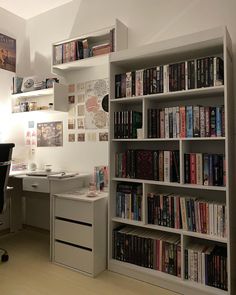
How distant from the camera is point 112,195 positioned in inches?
86.0

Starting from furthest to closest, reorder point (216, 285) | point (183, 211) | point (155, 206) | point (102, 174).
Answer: point (102, 174) → point (155, 206) → point (183, 211) → point (216, 285)

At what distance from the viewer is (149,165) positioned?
6.63 ft

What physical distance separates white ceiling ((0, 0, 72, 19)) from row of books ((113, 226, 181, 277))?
268 cm

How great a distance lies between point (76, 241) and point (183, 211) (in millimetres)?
948

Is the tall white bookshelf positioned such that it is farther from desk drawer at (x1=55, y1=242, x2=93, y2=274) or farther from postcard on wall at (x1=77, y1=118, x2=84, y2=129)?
postcard on wall at (x1=77, y1=118, x2=84, y2=129)

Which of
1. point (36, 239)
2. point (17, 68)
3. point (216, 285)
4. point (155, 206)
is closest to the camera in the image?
point (216, 285)

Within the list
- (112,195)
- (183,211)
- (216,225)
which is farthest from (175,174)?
(112,195)

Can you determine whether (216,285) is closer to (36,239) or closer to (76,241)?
(76,241)

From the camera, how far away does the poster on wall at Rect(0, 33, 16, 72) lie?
121 inches

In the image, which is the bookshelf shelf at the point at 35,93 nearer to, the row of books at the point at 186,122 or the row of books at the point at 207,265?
the row of books at the point at 186,122

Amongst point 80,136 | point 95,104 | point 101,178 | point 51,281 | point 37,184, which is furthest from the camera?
point 80,136

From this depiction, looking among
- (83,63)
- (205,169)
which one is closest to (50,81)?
(83,63)

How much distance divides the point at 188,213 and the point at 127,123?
87 cm

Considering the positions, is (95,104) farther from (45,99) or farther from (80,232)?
(80,232)
